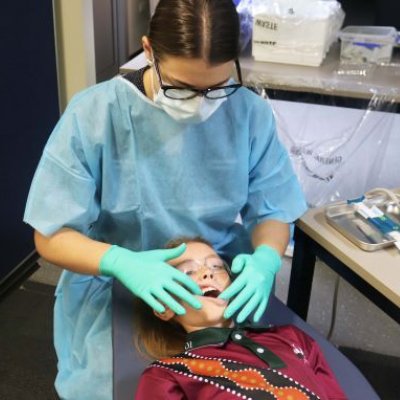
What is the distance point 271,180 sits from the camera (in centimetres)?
141

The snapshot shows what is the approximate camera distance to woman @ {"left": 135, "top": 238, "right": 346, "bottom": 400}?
3.61 feet

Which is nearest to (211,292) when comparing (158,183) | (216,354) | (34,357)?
(216,354)

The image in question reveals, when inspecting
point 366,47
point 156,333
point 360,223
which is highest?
point 366,47

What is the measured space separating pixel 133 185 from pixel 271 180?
367 mm

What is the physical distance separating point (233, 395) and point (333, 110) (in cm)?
139

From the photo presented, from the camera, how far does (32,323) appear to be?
2.17 metres

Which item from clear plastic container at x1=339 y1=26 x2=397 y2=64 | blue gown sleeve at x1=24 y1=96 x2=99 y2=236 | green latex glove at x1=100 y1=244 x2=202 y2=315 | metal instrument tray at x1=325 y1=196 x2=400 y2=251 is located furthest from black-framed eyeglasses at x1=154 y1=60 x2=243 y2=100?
clear plastic container at x1=339 y1=26 x2=397 y2=64

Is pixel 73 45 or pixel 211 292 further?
pixel 73 45

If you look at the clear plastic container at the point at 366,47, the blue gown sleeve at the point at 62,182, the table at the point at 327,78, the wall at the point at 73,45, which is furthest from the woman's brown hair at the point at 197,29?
the wall at the point at 73,45

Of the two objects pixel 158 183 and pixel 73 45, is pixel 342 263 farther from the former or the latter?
pixel 73 45

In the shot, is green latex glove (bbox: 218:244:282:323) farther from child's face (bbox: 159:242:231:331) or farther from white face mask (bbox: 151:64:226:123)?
white face mask (bbox: 151:64:226:123)

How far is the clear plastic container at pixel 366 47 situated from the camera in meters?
2.21

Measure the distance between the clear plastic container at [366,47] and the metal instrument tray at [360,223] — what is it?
995mm

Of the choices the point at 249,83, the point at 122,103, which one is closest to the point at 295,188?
the point at 122,103
